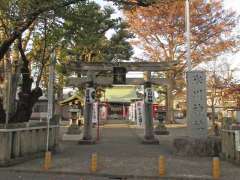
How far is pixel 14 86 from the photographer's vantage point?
686 inches

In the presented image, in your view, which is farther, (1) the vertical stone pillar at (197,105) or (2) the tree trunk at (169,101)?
(2) the tree trunk at (169,101)

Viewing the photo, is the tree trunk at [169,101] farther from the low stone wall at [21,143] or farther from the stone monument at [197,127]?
the low stone wall at [21,143]

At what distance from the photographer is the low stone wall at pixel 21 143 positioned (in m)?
12.7

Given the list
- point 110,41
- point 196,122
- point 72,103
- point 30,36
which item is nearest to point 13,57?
point 30,36

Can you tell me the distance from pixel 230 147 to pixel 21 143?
782 cm

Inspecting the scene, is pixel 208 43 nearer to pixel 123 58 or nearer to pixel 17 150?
pixel 123 58

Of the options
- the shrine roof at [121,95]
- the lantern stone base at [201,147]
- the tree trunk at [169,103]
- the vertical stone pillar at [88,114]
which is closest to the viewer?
the lantern stone base at [201,147]

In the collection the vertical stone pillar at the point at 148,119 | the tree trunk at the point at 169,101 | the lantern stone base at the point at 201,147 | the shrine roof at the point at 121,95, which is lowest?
the lantern stone base at the point at 201,147

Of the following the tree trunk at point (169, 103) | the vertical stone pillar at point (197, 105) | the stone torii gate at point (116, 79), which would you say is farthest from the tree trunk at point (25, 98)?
the tree trunk at point (169, 103)

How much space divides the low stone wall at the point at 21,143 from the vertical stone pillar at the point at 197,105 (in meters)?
6.48

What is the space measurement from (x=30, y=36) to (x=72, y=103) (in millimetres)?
25541

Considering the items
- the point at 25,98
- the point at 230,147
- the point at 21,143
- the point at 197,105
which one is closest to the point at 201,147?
the point at 197,105

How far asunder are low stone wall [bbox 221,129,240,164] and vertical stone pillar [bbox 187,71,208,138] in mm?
1611

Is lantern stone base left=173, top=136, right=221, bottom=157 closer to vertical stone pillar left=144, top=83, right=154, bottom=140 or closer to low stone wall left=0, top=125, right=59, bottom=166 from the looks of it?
low stone wall left=0, top=125, right=59, bottom=166
